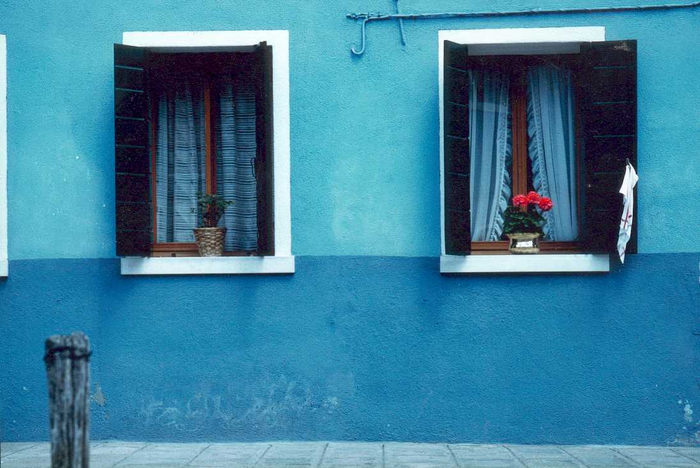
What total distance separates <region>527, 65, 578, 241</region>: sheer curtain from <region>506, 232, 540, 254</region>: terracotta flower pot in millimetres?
296

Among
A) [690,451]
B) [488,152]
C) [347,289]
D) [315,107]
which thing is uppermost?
[315,107]

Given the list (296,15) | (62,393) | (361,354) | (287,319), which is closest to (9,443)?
(287,319)

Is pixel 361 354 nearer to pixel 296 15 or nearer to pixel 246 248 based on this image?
pixel 246 248

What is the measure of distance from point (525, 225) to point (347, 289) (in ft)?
4.54

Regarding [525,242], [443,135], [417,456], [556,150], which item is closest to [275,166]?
[443,135]

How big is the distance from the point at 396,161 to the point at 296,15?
131 centimetres

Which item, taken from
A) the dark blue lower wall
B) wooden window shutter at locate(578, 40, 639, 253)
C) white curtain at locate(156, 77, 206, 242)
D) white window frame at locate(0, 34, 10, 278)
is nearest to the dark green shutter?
the dark blue lower wall

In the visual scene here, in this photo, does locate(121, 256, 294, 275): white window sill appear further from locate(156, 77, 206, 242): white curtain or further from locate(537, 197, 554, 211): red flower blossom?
locate(537, 197, 554, 211): red flower blossom

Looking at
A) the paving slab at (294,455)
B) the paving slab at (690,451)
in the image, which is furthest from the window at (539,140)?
the paving slab at (294,455)

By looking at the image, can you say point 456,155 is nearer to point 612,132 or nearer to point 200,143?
point 612,132

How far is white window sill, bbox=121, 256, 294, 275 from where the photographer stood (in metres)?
6.88

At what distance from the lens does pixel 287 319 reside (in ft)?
22.7

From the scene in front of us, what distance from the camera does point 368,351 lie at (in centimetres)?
690

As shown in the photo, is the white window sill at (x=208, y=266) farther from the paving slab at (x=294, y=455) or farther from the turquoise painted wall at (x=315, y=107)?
the paving slab at (x=294, y=455)
